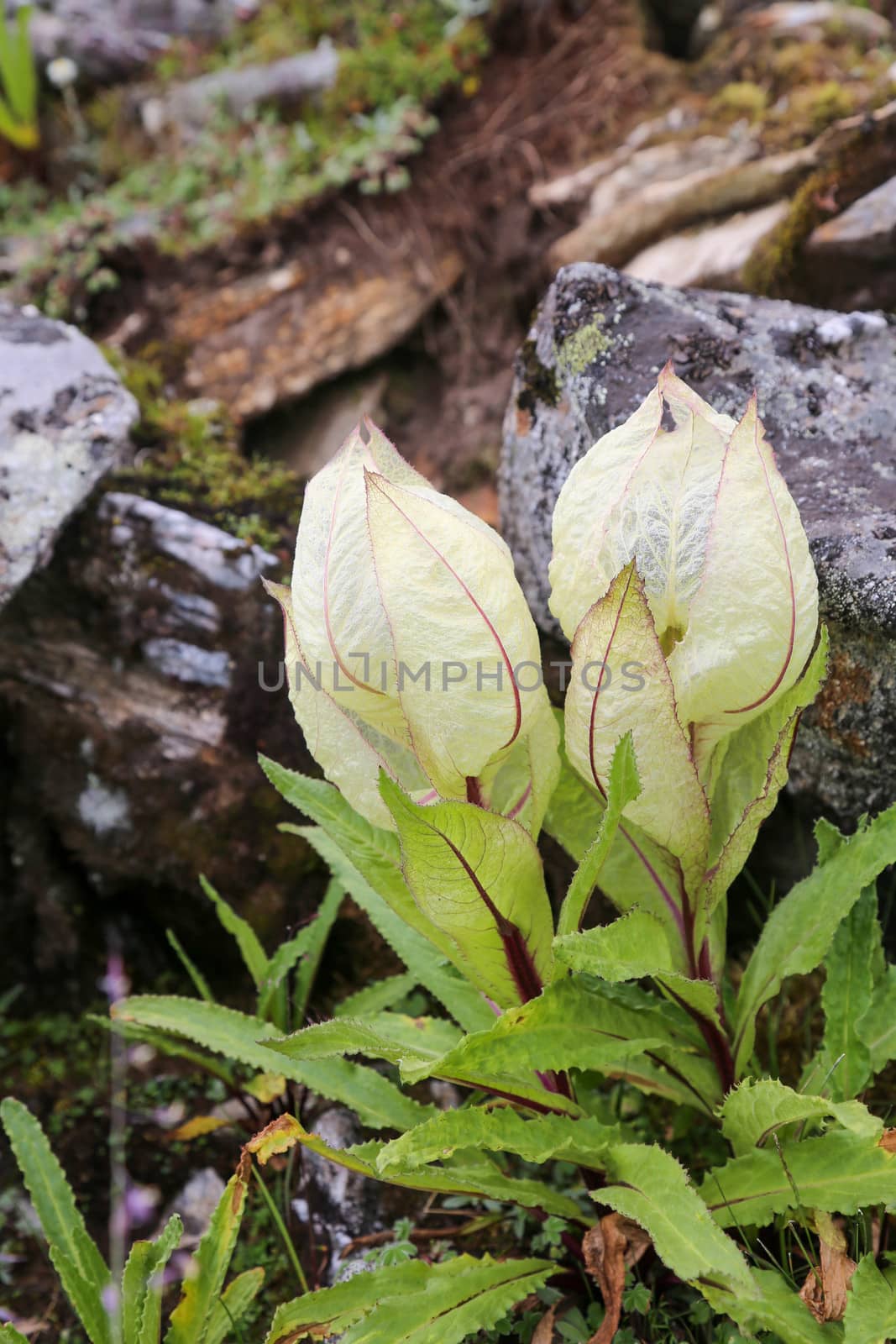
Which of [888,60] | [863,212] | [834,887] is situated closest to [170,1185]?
[834,887]

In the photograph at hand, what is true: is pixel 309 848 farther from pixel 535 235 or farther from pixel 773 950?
pixel 535 235

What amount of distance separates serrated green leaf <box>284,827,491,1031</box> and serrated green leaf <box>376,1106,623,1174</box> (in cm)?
23

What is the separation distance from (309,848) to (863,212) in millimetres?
2142

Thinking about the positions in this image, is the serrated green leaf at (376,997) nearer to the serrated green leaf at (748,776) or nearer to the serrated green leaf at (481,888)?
the serrated green leaf at (481,888)

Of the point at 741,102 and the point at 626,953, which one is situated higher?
the point at 741,102

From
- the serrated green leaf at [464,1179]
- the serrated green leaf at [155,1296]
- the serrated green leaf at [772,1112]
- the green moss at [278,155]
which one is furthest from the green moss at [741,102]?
the serrated green leaf at [155,1296]

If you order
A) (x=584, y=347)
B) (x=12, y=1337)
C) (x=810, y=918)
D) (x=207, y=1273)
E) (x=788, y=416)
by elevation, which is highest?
(x=584, y=347)

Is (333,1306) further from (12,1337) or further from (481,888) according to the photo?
(481,888)

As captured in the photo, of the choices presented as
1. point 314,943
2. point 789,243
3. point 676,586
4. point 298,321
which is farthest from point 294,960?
point 298,321

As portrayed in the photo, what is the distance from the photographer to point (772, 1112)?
143 cm

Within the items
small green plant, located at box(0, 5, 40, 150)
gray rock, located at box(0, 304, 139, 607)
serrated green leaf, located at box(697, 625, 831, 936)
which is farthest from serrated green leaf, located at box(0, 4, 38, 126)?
serrated green leaf, located at box(697, 625, 831, 936)

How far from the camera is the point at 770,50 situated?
3.66 m

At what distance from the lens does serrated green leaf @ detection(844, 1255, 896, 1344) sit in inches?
51.9

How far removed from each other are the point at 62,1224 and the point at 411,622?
4.66 feet
